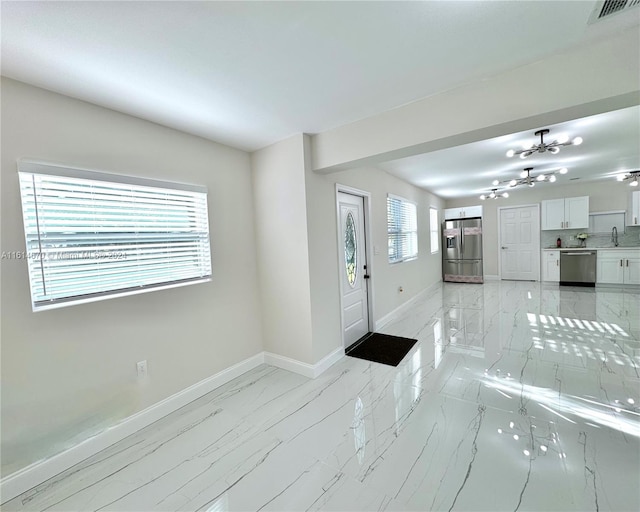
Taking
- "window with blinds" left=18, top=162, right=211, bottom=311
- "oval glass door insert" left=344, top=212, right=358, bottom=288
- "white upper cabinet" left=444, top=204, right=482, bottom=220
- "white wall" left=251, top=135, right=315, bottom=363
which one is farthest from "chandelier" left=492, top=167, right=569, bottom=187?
"window with blinds" left=18, top=162, right=211, bottom=311

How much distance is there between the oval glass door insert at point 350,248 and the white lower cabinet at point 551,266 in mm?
6267

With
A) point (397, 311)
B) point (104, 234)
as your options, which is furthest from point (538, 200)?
point (104, 234)

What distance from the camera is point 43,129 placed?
176 centimetres

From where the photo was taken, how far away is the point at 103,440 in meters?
1.95

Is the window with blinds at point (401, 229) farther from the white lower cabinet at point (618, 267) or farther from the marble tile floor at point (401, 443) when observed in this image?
the white lower cabinet at point (618, 267)

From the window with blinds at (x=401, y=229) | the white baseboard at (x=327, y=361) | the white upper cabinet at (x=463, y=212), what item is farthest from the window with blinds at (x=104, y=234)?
the white upper cabinet at (x=463, y=212)

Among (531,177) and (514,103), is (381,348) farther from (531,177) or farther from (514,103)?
(531,177)

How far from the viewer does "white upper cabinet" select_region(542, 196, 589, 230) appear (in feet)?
20.9

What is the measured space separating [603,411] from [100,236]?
4.14 metres

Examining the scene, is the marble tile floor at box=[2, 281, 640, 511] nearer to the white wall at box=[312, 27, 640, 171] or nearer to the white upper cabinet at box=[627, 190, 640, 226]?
the white wall at box=[312, 27, 640, 171]

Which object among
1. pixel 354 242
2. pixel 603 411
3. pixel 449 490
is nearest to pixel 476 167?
pixel 354 242

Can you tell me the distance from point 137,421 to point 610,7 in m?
4.07

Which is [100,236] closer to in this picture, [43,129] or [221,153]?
[43,129]

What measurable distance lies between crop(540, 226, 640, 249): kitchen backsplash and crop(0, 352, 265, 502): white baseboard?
27.4ft
